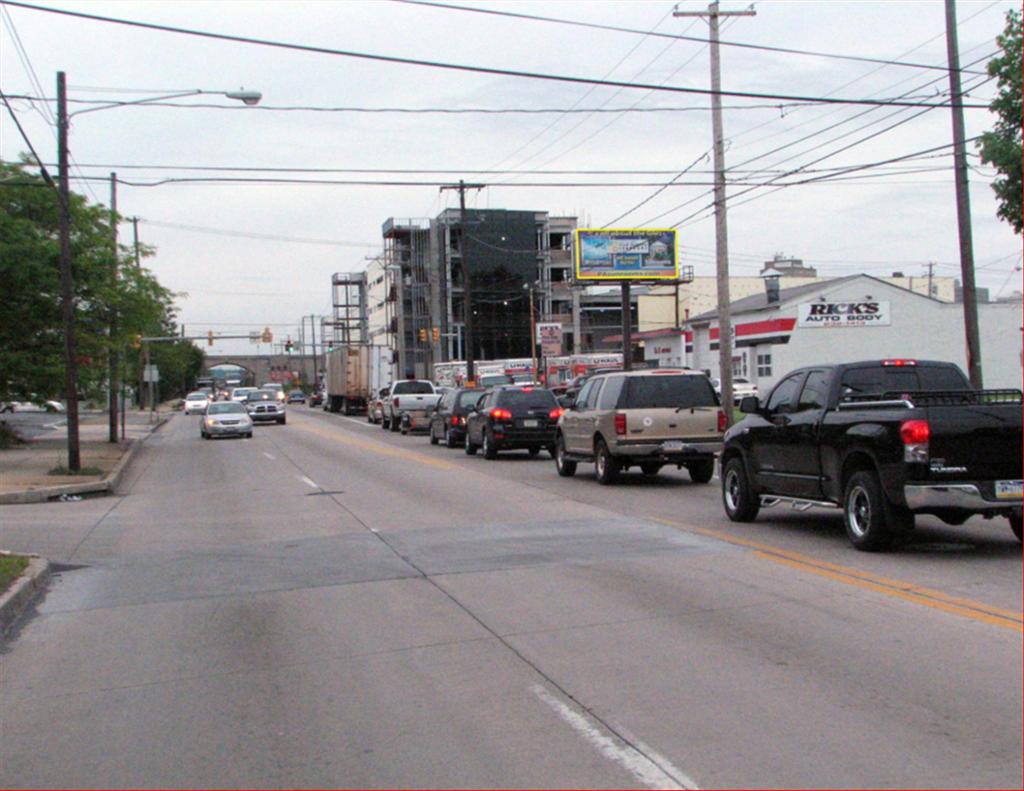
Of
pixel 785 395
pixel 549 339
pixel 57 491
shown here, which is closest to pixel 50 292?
pixel 57 491

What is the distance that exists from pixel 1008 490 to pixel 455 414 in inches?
938

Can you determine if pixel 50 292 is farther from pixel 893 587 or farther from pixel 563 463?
pixel 893 587

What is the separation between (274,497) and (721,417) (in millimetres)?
7955

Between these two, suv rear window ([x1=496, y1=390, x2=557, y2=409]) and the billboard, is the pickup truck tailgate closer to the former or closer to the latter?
suv rear window ([x1=496, y1=390, x2=557, y2=409])

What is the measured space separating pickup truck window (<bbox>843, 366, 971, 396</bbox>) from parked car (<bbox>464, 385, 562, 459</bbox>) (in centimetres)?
1561

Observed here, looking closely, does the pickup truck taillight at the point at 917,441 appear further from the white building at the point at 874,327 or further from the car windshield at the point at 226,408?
the white building at the point at 874,327

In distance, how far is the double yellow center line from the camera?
8.37 metres

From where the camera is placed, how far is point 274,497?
20.6m

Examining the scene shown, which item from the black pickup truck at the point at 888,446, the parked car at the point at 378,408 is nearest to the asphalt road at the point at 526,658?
the black pickup truck at the point at 888,446

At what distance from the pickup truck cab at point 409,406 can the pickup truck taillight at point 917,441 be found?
30709 millimetres

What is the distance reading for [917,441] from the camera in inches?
425

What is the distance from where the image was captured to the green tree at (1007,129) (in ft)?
69.3

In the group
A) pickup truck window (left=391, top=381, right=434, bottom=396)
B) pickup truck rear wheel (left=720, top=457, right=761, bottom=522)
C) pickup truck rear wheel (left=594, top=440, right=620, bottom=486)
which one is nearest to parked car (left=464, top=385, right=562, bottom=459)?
pickup truck rear wheel (left=594, top=440, right=620, bottom=486)

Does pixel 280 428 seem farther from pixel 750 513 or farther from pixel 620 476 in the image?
pixel 750 513
